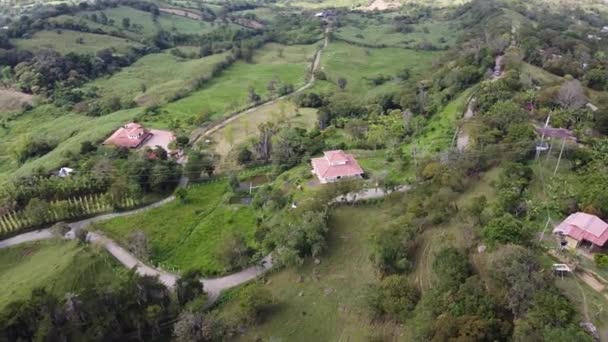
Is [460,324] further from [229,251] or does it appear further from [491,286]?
[229,251]

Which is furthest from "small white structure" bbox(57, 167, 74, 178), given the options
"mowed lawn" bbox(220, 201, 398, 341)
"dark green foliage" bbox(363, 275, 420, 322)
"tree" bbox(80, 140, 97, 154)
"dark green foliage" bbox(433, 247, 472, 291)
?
"dark green foliage" bbox(433, 247, 472, 291)

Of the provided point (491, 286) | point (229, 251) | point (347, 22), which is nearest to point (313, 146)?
point (229, 251)

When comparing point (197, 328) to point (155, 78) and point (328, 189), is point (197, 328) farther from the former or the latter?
point (155, 78)

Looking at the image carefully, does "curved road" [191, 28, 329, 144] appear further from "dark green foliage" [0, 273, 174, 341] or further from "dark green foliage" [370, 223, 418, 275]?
"dark green foliage" [370, 223, 418, 275]

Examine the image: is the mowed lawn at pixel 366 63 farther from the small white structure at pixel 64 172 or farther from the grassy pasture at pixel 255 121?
the small white structure at pixel 64 172

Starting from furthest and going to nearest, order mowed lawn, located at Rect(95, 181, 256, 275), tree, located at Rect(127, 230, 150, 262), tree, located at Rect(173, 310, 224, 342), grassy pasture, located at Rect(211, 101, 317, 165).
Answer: grassy pasture, located at Rect(211, 101, 317, 165) → mowed lawn, located at Rect(95, 181, 256, 275) → tree, located at Rect(127, 230, 150, 262) → tree, located at Rect(173, 310, 224, 342)

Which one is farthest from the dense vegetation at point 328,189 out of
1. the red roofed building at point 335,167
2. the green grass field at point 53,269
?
the green grass field at point 53,269

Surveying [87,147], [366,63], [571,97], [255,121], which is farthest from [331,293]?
[366,63]
